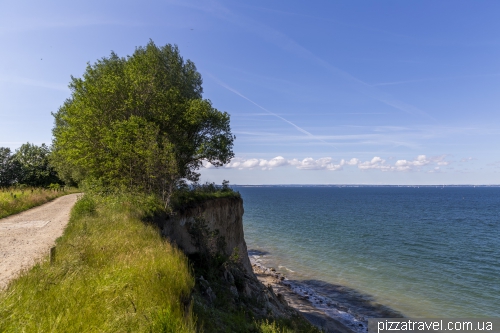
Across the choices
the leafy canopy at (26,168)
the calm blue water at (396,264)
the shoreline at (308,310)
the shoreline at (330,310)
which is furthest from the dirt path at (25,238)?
the leafy canopy at (26,168)

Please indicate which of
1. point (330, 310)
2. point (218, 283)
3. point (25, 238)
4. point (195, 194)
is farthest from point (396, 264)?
point (25, 238)

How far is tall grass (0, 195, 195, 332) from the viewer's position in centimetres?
434

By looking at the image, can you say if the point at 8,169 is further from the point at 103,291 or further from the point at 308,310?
the point at 103,291

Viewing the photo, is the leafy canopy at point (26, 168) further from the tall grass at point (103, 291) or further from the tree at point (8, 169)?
the tall grass at point (103, 291)

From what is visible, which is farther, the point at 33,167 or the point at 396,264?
the point at 33,167

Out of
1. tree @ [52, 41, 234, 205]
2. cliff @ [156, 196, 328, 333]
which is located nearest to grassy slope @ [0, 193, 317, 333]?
cliff @ [156, 196, 328, 333]

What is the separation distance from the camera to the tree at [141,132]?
17.6 meters

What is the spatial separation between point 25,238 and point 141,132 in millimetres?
8483

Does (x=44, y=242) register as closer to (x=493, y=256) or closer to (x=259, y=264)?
(x=259, y=264)

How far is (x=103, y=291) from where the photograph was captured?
17.8ft

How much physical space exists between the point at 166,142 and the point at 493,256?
140 ft

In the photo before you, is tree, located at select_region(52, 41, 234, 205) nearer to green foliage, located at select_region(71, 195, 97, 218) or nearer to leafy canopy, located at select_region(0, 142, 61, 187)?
green foliage, located at select_region(71, 195, 97, 218)

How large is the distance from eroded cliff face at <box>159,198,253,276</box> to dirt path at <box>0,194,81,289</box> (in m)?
5.32

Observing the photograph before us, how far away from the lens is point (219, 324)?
28.0 feet
